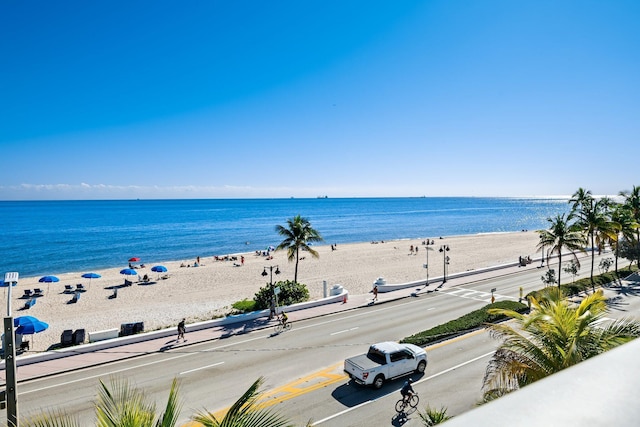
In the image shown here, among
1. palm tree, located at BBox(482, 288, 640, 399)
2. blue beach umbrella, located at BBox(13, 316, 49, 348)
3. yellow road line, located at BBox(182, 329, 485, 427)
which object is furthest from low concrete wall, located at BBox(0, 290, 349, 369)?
palm tree, located at BBox(482, 288, 640, 399)

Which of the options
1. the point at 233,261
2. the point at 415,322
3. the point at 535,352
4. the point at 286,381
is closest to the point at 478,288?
the point at 415,322

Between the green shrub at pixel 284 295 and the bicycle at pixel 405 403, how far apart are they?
15747mm

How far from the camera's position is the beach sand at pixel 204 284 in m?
32.7

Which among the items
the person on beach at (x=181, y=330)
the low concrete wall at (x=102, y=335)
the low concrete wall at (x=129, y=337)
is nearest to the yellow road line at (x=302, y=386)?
the person on beach at (x=181, y=330)

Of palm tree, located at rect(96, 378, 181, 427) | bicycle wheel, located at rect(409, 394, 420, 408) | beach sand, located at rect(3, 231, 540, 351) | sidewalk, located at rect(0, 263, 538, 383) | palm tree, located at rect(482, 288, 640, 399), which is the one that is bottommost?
beach sand, located at rect(3, 231, 540, 351)

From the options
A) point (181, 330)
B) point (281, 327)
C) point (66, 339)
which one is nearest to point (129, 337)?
point (181, 330)

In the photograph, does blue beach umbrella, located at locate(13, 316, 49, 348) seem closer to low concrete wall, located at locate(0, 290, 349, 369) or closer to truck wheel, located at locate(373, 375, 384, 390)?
low concrete wall, located at locate(0, 290, 349, 369)

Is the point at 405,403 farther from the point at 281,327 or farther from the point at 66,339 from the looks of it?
the point at 66,339

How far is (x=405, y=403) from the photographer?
1460 centimetres

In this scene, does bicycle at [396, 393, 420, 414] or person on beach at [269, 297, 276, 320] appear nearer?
bicycle at [396, 393, 420, 414]

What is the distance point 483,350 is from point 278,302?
52.5 ft

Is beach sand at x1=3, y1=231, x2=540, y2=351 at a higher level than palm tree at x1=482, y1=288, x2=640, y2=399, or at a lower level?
lower

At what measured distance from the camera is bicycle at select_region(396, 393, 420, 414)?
14.6 m

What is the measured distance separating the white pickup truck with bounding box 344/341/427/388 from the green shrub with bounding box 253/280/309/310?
1324 cm
